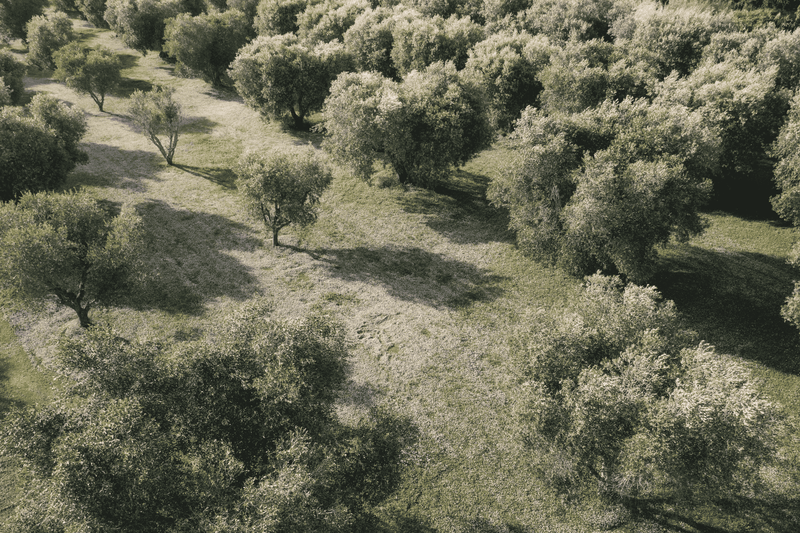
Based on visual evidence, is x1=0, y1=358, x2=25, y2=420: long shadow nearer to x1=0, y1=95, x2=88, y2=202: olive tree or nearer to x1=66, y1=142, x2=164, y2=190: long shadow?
x1=0, y1=95, x2=88, y2=202: olive tree

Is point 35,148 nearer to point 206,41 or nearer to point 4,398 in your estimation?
point 4,398

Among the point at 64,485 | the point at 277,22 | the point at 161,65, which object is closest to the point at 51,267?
the point at 64,485

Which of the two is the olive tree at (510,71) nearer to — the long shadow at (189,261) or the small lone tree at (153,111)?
the long shadow at (189,261)

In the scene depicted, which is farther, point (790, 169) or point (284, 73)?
point (284, 73)

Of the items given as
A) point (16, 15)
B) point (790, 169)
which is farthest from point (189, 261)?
point (16, 15)

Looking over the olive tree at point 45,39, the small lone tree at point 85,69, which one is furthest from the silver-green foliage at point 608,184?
the olive tree at point 45,39

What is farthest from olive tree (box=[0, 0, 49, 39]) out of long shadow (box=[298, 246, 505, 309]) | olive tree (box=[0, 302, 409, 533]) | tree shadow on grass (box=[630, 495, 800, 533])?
tree shadow on grass (box=[630, 495, 800, 533])

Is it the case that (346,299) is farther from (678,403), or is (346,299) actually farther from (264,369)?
(678,403)
